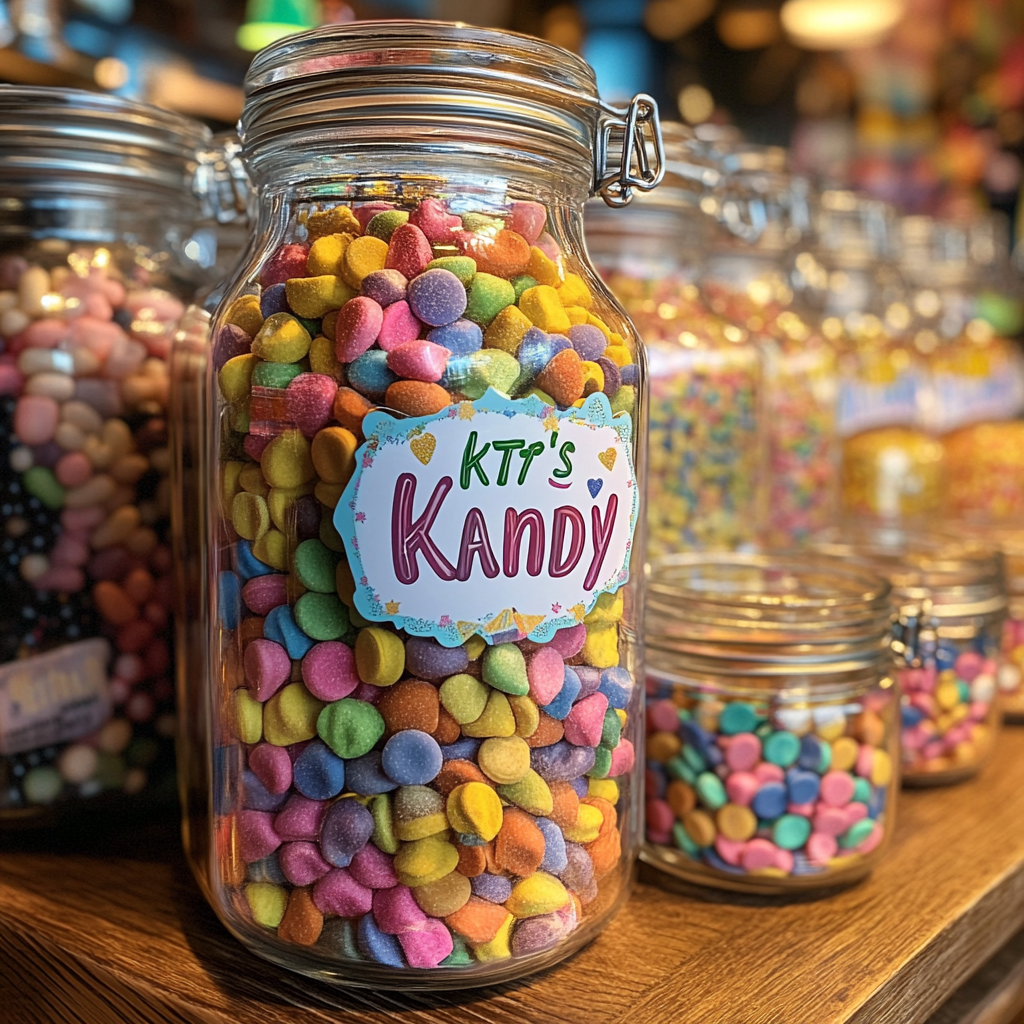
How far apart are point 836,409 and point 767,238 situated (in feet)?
0.57

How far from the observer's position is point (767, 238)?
98 cm

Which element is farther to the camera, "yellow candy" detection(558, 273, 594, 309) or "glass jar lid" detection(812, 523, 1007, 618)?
"glass jar lid" detection(812, 523, 1007, 618)

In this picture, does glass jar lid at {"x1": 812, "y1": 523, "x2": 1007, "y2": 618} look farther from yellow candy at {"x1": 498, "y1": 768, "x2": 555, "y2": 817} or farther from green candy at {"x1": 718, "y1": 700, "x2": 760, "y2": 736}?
yellow candy at {"x1": 498, "y1": 768, "x2": 555, "y2": 817}

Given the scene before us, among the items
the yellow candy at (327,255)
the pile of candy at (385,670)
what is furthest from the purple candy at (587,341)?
the yellow candy at (327,255)

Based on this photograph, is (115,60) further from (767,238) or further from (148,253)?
(767,238)

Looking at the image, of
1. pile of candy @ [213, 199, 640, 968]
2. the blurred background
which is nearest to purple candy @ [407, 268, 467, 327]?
pile of candy @ [213, 199, 640, 968]

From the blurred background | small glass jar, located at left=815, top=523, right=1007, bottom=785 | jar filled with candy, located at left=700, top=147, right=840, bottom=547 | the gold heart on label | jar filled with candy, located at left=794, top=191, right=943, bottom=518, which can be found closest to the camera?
the gold heart on label

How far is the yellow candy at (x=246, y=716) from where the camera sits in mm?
448

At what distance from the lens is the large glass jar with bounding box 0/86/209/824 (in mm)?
567

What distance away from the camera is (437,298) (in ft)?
1.39

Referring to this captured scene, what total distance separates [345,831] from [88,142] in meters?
0.41

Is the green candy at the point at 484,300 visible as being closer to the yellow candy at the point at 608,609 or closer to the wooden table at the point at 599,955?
the yellow candy at the point at 608,609

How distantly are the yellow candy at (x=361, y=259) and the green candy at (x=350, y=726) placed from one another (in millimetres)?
174

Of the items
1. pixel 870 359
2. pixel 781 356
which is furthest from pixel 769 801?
pixel 870 359
